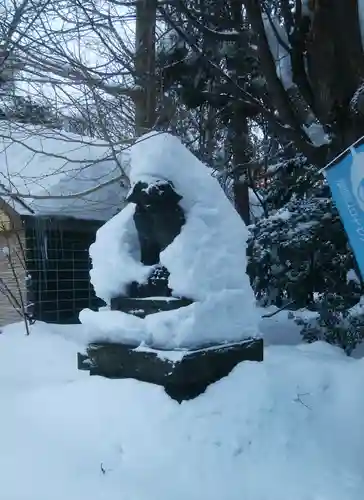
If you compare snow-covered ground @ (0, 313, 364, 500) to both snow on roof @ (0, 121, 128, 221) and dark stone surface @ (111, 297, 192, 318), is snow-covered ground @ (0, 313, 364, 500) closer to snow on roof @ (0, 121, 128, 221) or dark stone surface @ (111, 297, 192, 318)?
dark stone surface @ (111, 297, 192, 318)

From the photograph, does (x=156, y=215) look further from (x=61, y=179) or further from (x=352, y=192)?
(x=61, y=179)

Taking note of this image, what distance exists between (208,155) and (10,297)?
4234 millimetres

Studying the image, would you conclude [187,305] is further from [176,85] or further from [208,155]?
[208,155]

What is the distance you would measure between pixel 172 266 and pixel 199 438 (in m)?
1.24

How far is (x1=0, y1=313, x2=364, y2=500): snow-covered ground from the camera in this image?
3389 mm

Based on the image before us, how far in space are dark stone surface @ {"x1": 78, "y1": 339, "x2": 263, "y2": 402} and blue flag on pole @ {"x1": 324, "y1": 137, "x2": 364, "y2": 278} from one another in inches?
46.6

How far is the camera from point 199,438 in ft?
11.9

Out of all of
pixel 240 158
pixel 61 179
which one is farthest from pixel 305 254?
pixel 61 179

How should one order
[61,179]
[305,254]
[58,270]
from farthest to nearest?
[58,270]
[61,179]
[305,254]

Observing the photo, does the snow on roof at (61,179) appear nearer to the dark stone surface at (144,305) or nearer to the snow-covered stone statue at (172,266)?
the snow-covered stone statue at (172,266)

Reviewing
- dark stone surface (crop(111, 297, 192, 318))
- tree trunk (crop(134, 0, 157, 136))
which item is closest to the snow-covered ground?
dark stone surface (crop(111, 297, 192, 318))

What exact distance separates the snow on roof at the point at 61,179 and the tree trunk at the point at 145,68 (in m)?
0.82

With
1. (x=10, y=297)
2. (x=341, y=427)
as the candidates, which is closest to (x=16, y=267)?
(x=10, y=297)

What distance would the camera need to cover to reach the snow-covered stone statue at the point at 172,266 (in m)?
4.14
